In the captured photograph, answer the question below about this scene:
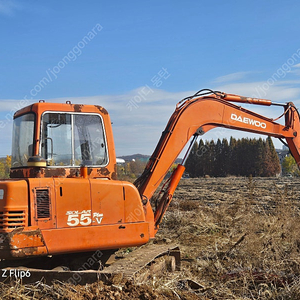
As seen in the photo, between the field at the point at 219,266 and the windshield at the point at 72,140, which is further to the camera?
the windshield at the point at 72,140

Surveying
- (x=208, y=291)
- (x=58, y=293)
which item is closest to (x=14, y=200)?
(x=58, y=293)

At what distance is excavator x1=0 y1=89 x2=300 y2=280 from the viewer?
18.6ft

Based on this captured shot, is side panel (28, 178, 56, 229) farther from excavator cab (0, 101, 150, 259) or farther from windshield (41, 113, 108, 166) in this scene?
windshield (41, 113, 108, 166)

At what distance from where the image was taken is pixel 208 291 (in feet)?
20.3

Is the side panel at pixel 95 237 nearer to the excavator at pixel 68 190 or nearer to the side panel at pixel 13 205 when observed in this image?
the excavator at pixel 68 190

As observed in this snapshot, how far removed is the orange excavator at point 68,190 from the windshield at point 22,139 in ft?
0.05

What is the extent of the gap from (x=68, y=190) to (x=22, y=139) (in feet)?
4.55

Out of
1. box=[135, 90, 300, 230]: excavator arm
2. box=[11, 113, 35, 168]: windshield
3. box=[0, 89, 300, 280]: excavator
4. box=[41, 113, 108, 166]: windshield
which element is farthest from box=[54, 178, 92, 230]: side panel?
box=[135, 90, 300, 230]: excavator arm

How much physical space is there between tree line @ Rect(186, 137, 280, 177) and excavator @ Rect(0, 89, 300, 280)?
222 ft

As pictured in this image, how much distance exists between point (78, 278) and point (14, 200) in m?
1.43

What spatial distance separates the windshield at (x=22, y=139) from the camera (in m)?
6.41

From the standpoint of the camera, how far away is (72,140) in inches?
249

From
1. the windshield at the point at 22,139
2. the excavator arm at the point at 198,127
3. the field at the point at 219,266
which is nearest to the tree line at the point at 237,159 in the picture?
the field at the point at 219,266

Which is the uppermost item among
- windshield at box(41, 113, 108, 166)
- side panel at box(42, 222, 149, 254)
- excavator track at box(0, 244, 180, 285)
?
windshield at box(41, 113, 108, 166)
